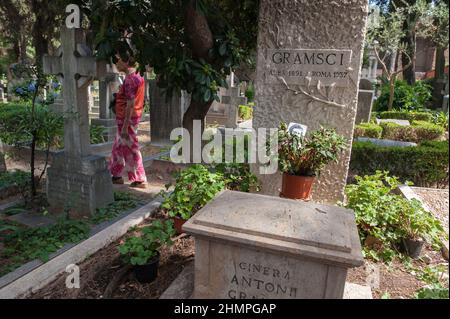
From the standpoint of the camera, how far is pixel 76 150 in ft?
13.2

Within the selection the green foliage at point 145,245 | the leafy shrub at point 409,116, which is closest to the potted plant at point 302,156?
the green foliage at point 145,245

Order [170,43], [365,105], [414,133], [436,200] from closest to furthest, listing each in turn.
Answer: [170,43] → [436,200] → [414,133] → [365,105]

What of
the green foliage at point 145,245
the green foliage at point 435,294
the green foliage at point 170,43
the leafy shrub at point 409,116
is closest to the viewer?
the green foliage at point 435,294

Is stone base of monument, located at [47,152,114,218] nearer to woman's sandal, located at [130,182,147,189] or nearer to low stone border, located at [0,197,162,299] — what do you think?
low stone border, located at [0,197,162,299]

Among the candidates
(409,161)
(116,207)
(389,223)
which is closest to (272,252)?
(389,223)

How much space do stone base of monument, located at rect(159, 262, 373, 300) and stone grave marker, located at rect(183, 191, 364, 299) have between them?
13 cm

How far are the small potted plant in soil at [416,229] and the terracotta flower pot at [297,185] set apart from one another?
91cm

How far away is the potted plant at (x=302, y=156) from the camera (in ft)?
11.4

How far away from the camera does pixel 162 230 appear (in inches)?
111

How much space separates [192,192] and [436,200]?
11.9 feet

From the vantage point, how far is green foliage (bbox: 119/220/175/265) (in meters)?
2.51

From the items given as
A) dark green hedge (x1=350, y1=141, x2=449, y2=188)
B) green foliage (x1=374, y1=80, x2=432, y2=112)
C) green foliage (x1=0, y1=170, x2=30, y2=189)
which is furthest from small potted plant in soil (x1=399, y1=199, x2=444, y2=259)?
green foliage (x1=374, y1=80, x2=432, y2=112)

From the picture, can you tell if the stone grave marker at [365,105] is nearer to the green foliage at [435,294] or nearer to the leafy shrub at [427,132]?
the leafy shrub at [427,132]

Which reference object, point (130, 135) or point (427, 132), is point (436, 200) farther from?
point (130, 135)
